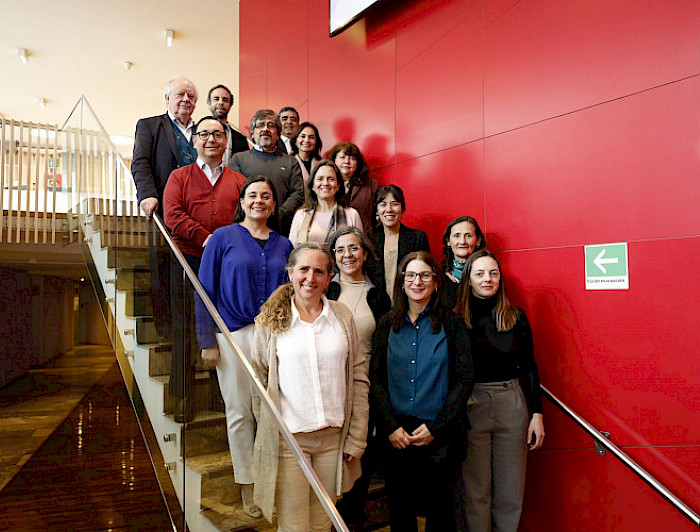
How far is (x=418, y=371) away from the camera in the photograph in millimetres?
2477

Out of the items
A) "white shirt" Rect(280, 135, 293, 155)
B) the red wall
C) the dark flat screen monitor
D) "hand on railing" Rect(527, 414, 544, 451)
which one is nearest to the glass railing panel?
"white shirt" Rect(280, 135, 293, 155)

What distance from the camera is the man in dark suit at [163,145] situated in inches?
133

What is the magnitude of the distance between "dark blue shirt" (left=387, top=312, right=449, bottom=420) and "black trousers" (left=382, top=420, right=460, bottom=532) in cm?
8

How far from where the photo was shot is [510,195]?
10.7ft

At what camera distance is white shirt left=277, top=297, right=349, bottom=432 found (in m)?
2.15

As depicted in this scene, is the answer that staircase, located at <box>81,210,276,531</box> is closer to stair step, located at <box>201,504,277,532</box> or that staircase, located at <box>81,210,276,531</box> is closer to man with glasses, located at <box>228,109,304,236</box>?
stair step, located at <box>201,504,277,532</box>

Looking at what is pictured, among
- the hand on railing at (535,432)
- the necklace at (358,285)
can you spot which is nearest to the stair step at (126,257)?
the necklace at (358,285)

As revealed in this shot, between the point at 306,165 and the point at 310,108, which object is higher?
the point at 310,108

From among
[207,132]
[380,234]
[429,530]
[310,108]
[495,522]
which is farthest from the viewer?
[310,108]

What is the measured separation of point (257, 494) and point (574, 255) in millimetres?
2003

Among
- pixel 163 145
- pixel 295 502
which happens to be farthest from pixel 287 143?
pixel 295 502

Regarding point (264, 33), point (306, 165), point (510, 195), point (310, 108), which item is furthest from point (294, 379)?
point (264, 33)

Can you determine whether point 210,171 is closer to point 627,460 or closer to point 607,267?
point 607,267

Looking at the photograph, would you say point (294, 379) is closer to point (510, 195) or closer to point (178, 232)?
point (178, 232)
